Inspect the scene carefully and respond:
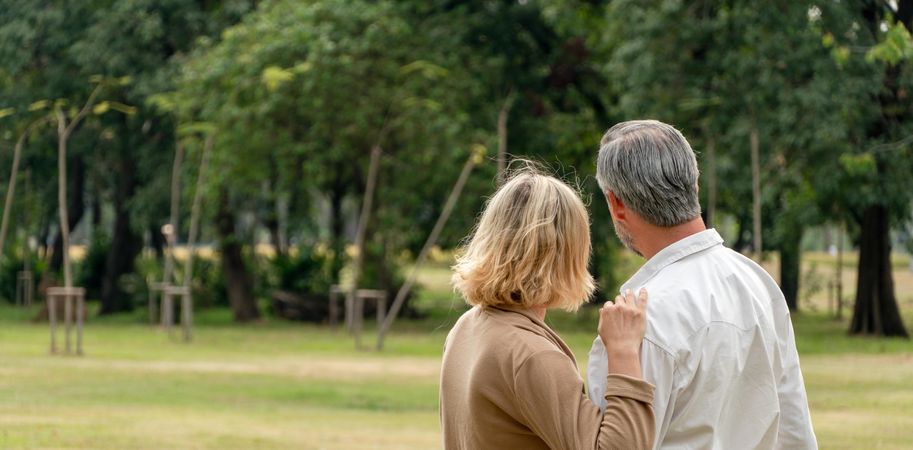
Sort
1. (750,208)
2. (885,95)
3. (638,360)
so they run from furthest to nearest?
(750,208), (885,95), (638,360)

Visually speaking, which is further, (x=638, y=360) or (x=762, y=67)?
(x=762, y=67)

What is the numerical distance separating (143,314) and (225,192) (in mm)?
4475

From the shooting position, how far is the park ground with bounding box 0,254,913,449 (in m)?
12.1

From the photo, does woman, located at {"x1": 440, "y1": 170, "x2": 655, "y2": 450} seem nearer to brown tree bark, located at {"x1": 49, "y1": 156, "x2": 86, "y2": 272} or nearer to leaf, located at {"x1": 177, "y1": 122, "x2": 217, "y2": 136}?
leaf, located at {"x1": 177, "y1": 122, "x2": 217, "y2": 136}

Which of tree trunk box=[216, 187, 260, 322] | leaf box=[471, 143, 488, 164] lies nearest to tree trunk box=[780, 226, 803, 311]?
leaf box=[471, 143, 488, 164]

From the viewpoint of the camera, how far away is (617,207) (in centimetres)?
Result: 308

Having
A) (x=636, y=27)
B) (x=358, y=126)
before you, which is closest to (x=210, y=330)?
(x=358, y=126)

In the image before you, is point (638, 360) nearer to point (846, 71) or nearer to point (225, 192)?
point (846, 71)

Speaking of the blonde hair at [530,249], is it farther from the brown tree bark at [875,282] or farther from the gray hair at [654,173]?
the brown tree bark at [875,282]

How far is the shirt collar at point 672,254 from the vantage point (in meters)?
3.01

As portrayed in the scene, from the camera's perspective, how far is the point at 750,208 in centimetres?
3189

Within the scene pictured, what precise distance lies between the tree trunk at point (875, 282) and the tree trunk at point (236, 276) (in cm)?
1299

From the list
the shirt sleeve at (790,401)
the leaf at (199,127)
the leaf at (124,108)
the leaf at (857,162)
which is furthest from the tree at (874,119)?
the shirt sleeve at (790,401)

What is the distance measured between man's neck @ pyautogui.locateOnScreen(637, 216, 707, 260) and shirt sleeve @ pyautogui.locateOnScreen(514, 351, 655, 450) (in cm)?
30
